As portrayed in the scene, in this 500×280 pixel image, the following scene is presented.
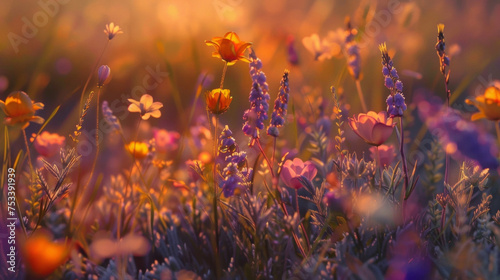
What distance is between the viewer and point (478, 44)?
378 centimetres

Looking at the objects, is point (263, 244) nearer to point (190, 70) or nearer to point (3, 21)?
point (190, 70)

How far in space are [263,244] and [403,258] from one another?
315 mm

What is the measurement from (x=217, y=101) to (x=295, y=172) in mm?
291

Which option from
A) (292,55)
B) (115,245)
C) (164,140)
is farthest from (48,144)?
(292,55)

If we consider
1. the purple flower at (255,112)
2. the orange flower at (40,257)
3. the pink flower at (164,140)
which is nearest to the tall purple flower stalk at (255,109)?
the purple flower at (255,112)

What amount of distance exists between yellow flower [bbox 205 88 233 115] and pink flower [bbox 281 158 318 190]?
0.73ft

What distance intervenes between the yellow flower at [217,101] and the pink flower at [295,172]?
0.73 feet

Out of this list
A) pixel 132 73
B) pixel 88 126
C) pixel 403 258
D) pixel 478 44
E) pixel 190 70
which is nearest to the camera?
pixel 403 258

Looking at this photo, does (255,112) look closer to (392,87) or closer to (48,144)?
(392,87)

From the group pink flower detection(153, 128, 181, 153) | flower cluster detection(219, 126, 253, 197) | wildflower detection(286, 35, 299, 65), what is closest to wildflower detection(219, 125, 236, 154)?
flower cluster detection(219, 126, 253, 197)

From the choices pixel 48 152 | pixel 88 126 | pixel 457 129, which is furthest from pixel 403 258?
pixel 88 126

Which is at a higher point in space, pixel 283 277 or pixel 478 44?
pixel 478 44

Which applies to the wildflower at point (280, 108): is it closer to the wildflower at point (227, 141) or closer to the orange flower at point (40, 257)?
the wildflower at point (227, 141)

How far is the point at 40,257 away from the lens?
1.17 metres
